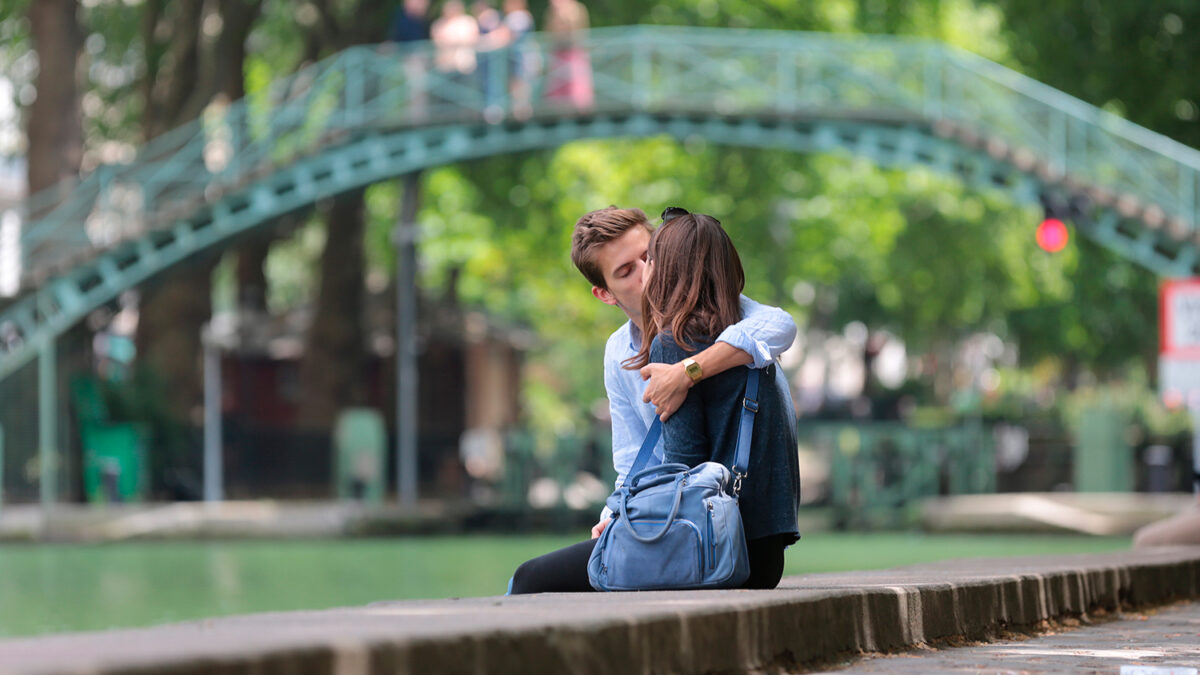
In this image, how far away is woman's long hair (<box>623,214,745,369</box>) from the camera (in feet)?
18.6

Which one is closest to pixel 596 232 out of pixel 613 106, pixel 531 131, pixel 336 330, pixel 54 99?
pixel 613 106

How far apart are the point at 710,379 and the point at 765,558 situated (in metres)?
0.58

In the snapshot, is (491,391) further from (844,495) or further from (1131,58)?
(1131,58)

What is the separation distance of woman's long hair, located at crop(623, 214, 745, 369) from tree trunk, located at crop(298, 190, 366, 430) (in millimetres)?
24247

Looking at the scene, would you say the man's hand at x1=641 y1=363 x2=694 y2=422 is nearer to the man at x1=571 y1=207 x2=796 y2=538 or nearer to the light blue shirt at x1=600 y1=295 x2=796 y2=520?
the man at x1=571 y1=207 x2=796 y2=538

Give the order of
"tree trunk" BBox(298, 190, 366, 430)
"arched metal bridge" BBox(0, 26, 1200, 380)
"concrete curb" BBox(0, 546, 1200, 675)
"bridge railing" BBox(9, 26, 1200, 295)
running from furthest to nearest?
"tree trunk" BBox(298, 190, 366, 430) → "arched metal bridge" BBox(0, 26, 1200, 380) → "bridge railing" BBox(9, 26, 1200, 295) → "concrete curb" BBox(0, 546, 1200, 675)

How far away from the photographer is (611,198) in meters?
35.6

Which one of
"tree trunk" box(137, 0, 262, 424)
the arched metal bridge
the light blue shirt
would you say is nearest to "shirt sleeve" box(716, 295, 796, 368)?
the light blue shirt

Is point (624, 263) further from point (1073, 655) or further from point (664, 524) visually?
point (1073, 655)

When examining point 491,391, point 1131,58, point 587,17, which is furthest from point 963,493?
point 491,391

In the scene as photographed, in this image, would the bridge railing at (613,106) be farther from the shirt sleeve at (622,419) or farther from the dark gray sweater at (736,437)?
the dark gray sweater at (736,437)

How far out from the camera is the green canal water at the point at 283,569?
48.8ft

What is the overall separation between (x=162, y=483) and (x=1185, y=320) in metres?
15.6

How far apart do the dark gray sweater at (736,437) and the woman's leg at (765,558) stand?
0.05 m
